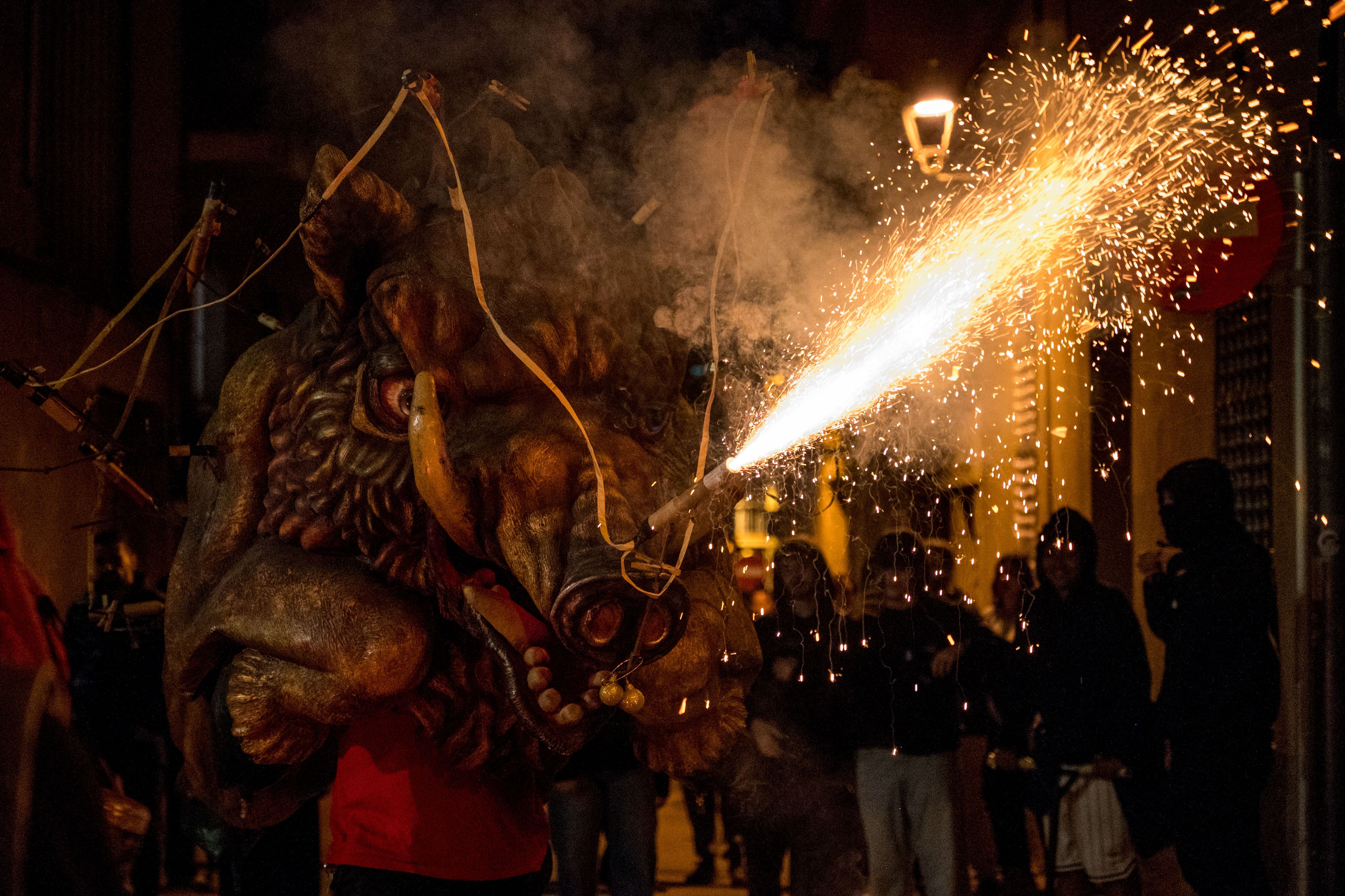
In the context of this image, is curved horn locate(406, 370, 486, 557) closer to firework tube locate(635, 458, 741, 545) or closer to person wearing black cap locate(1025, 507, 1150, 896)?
firework tube locate(635, 458, 741, 545)

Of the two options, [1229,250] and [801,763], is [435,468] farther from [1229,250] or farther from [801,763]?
[1229,250]

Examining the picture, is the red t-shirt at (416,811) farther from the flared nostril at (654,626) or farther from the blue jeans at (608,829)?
the blue jeans at (608,829)

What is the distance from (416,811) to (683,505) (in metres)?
0.90

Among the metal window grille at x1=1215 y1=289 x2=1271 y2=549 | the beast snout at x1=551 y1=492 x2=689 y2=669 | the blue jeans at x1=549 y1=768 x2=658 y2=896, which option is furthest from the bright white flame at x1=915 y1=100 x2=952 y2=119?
the metal window grille at x1=1215 y1=289 x2=1271 y2=549

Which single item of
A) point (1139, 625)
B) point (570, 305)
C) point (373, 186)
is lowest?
point (1139, 625)

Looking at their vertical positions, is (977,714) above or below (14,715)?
below

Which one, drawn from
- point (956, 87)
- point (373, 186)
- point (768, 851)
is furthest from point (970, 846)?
point (373, 186)

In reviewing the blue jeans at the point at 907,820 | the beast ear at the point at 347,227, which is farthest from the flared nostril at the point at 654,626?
the blue jeans at the point at 907,820

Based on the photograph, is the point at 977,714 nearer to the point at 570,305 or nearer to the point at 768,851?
the point at 768,851

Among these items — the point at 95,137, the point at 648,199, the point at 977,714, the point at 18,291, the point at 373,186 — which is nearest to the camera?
the point at 373,186

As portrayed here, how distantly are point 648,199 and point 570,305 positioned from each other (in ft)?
1.03

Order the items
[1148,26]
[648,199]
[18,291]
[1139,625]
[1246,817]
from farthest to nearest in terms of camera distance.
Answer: [18,291]
[1148,26]
[1139,625]
[1246,817]
[648,199]

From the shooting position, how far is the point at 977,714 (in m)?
5.19

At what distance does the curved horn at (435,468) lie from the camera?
1.78 m
